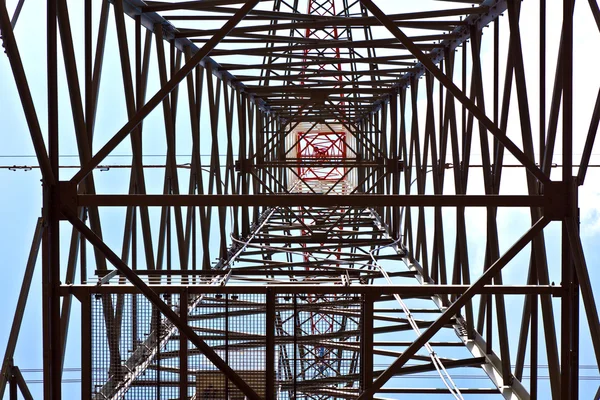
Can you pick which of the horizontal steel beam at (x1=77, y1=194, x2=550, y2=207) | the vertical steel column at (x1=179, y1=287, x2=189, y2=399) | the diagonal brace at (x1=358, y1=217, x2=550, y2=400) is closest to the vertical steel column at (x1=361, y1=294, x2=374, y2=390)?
the diagonal brace at (x1=358, y1=217, x2=550, y2=400)

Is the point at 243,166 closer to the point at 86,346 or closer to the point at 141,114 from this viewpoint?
the point at 141,114

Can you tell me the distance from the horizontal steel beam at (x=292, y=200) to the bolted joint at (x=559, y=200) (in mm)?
58

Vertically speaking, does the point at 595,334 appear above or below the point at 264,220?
below

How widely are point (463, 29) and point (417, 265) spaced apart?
811 cm

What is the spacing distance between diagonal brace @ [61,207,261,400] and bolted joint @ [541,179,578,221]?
14.9 feet

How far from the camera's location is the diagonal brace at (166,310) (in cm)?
917

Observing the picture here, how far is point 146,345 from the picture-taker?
1233 centimetres

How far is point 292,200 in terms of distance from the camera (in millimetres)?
9641

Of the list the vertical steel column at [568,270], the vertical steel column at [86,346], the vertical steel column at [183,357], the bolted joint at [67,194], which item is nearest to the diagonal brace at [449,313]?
the vertical steel column at [568,270]

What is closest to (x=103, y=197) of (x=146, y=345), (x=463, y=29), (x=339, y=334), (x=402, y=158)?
(x=146, y=345)

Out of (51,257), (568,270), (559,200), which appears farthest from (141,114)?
(568,270)

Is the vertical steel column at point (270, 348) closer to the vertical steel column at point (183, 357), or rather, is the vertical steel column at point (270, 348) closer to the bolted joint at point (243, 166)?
the vertical steel column at point (183, 357)

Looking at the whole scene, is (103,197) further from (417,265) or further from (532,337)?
(417,265)

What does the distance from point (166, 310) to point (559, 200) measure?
17.3 feet
